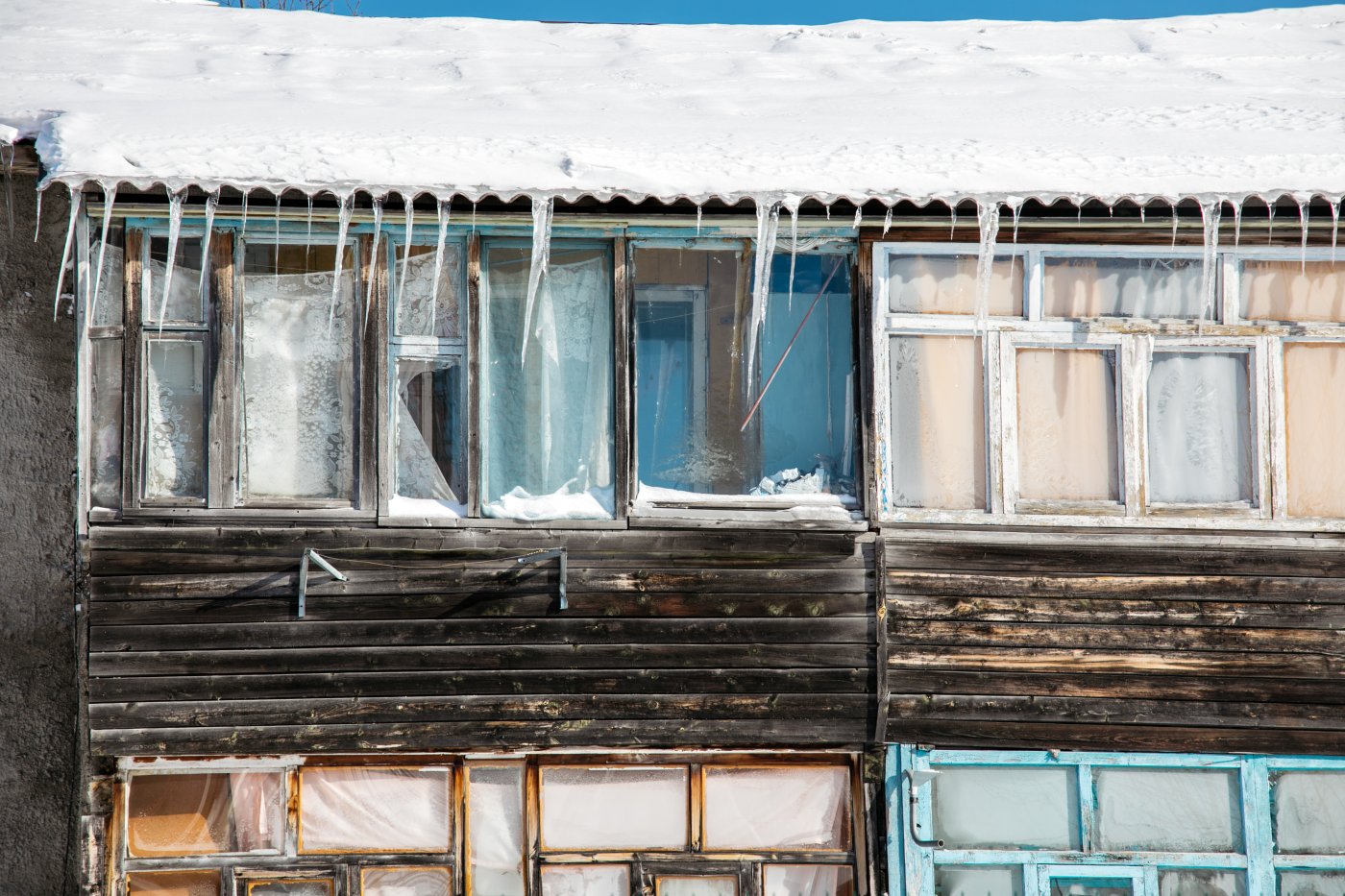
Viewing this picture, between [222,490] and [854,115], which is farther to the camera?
[854,115]

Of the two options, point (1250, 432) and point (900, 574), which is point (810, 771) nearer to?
point (900, 574)

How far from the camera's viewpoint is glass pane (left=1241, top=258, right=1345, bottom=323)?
5668 mm

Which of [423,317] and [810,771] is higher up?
[423,317]

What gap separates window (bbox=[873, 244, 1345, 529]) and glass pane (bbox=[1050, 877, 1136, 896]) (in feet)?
6.06

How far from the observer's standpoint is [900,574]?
18.2 feet

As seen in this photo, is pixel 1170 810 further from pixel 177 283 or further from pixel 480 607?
pixel 177 283

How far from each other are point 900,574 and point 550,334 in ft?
7.06

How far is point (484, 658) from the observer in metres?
5.43

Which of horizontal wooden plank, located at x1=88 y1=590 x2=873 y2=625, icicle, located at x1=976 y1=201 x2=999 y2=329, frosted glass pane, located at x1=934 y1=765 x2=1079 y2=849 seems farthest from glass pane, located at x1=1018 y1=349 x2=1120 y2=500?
frosted glass pane, located at x1=934 y1=765 x2=1079 y2=849

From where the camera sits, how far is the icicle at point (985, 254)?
514cm

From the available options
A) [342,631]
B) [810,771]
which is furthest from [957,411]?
[342,631]

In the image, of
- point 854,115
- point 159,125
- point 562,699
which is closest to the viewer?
point 159,125

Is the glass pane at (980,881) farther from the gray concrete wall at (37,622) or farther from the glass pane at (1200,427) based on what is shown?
the gray concrete wall at (37,622)

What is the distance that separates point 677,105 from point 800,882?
4.22 m
